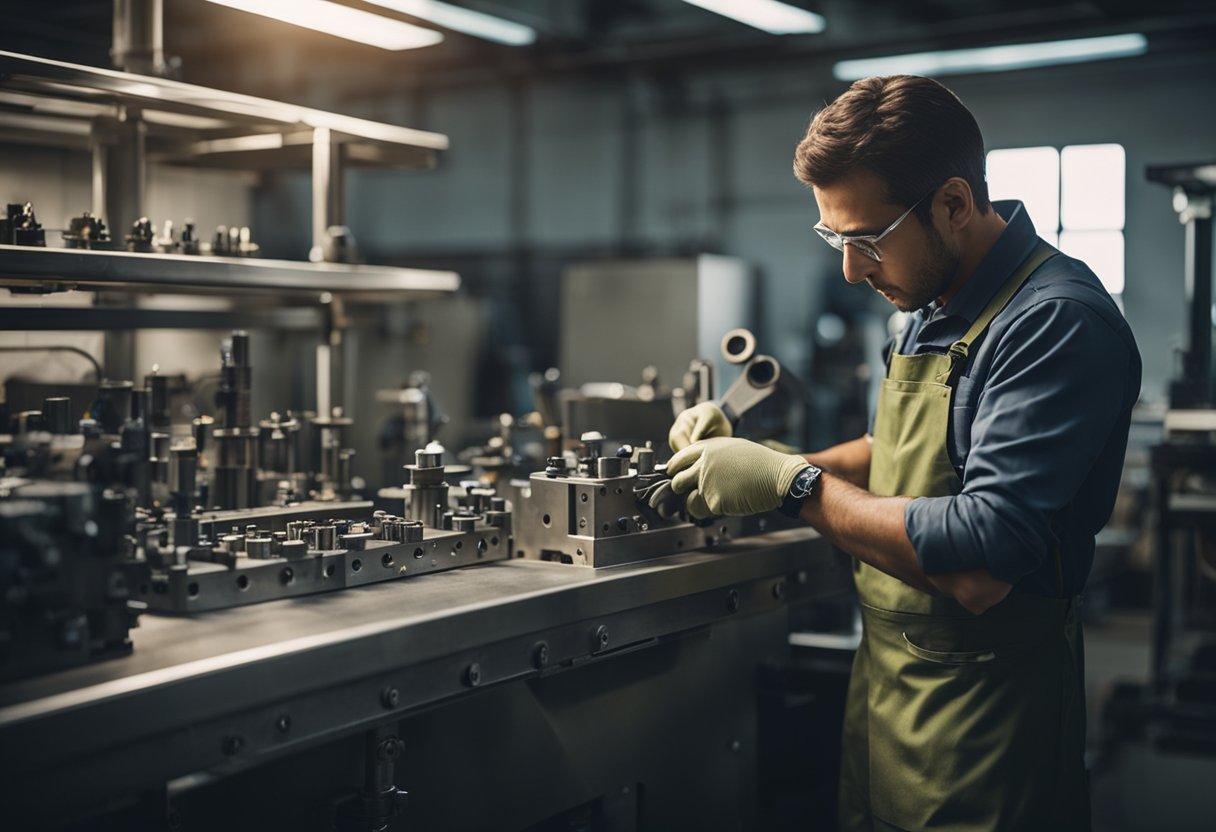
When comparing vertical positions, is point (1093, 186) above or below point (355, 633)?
above

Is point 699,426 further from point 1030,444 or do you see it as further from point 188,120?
point 188,120

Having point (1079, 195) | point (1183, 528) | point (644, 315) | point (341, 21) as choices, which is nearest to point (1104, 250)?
point (1079, 195)

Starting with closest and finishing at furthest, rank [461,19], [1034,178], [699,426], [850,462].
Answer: [699,426] → [850,462] → [461,19] → [1034,178]

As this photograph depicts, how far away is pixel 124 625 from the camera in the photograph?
120 cm

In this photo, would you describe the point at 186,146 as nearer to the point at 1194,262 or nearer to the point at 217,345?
the point at 217,345

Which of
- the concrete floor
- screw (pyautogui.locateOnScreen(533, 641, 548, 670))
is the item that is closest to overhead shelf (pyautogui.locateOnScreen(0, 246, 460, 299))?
screw (pyautogui.locateOnScreen(533, 641, 548, 670))

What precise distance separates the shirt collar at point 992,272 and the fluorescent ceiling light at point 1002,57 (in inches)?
146

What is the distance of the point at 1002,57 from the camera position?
5590mm

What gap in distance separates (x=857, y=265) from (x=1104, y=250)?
15.8 ft

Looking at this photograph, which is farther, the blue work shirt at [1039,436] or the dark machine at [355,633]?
the blue work shirt at [1039,436]

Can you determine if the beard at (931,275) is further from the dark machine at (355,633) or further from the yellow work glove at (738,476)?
the dark machine at (355,633)

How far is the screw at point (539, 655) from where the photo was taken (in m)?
1.50

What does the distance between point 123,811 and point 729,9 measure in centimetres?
243

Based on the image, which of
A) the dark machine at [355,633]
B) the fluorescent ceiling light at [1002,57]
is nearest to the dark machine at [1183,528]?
the fluorescent ceiling light at [1002,57]
